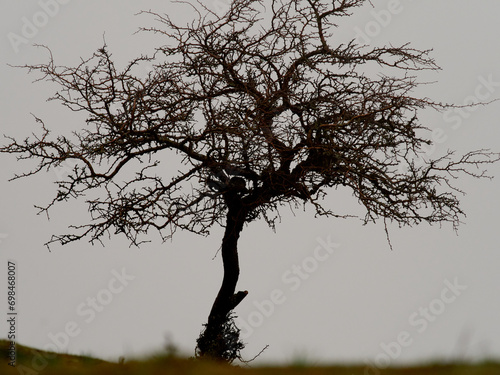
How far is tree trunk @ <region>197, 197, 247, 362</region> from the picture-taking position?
9.44m

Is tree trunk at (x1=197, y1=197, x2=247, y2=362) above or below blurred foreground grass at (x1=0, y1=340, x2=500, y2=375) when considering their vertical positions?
above

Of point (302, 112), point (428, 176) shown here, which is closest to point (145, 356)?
point (302, 112)

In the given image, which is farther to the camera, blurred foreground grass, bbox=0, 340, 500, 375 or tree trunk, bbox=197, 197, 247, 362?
tree trunk, bbox=197, 197, 247, 362

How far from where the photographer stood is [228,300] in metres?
9.71

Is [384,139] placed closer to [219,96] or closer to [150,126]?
[219,96]

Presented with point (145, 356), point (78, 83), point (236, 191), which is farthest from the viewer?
point (236, 191)

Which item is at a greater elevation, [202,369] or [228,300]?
[228,300]

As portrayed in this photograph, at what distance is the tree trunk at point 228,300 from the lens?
944 centimetres

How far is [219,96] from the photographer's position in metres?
9.27

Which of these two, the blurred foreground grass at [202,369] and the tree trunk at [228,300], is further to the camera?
the tree trunk at [228,300]

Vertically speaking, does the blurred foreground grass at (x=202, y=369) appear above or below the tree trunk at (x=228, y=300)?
below

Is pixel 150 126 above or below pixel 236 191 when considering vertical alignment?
above

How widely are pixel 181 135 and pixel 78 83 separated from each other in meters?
1.62

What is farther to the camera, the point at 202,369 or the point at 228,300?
the point at 228,300
